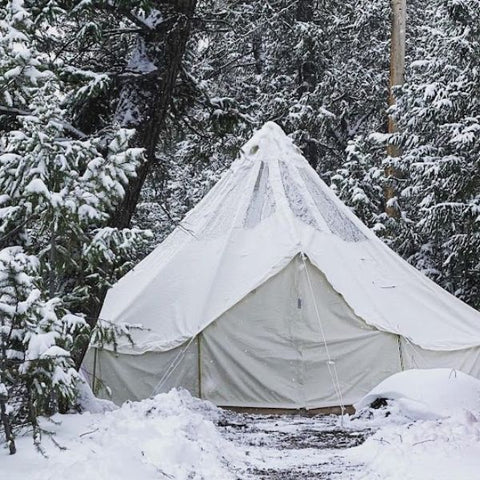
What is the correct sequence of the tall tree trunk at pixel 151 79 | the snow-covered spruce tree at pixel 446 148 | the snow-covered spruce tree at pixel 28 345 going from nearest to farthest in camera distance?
1. the snow-covered spruce tree at pixel 28 345
2. the tall tree trunk at pixel 151 79
3. the snow-covered spruce tree at pixel 446 148

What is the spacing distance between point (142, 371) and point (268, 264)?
2097 millimetres

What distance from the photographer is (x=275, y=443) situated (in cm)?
650

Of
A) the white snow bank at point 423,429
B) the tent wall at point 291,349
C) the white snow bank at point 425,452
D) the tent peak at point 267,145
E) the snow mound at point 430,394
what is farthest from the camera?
the tent peak at point 267,145

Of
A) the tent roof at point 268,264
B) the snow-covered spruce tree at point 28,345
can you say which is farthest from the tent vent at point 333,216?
the snow-covered spruce tree at point 28,345

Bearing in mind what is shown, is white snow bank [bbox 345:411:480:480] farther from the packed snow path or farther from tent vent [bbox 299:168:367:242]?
tent vent [bbox 299:168:367:242]

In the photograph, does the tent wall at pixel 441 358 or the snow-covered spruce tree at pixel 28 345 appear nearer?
the snow-covered spruce tree at pixel 28 345

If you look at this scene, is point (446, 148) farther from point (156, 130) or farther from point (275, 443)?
point (275, 443)

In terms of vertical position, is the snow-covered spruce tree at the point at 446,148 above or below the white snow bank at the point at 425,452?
above

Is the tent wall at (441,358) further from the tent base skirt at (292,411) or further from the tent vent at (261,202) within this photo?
the tent vent at (261,202)

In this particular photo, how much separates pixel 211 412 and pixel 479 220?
5.32 metres

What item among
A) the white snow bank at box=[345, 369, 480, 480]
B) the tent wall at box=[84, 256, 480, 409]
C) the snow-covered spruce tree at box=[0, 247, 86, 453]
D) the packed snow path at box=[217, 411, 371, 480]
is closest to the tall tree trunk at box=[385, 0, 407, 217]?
the tent wall at box=[84, 256, 480, 409]

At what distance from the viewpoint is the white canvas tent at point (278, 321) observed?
8875mm

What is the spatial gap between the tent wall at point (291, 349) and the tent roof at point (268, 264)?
0.17 metres

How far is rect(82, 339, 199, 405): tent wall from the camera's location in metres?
8.92
